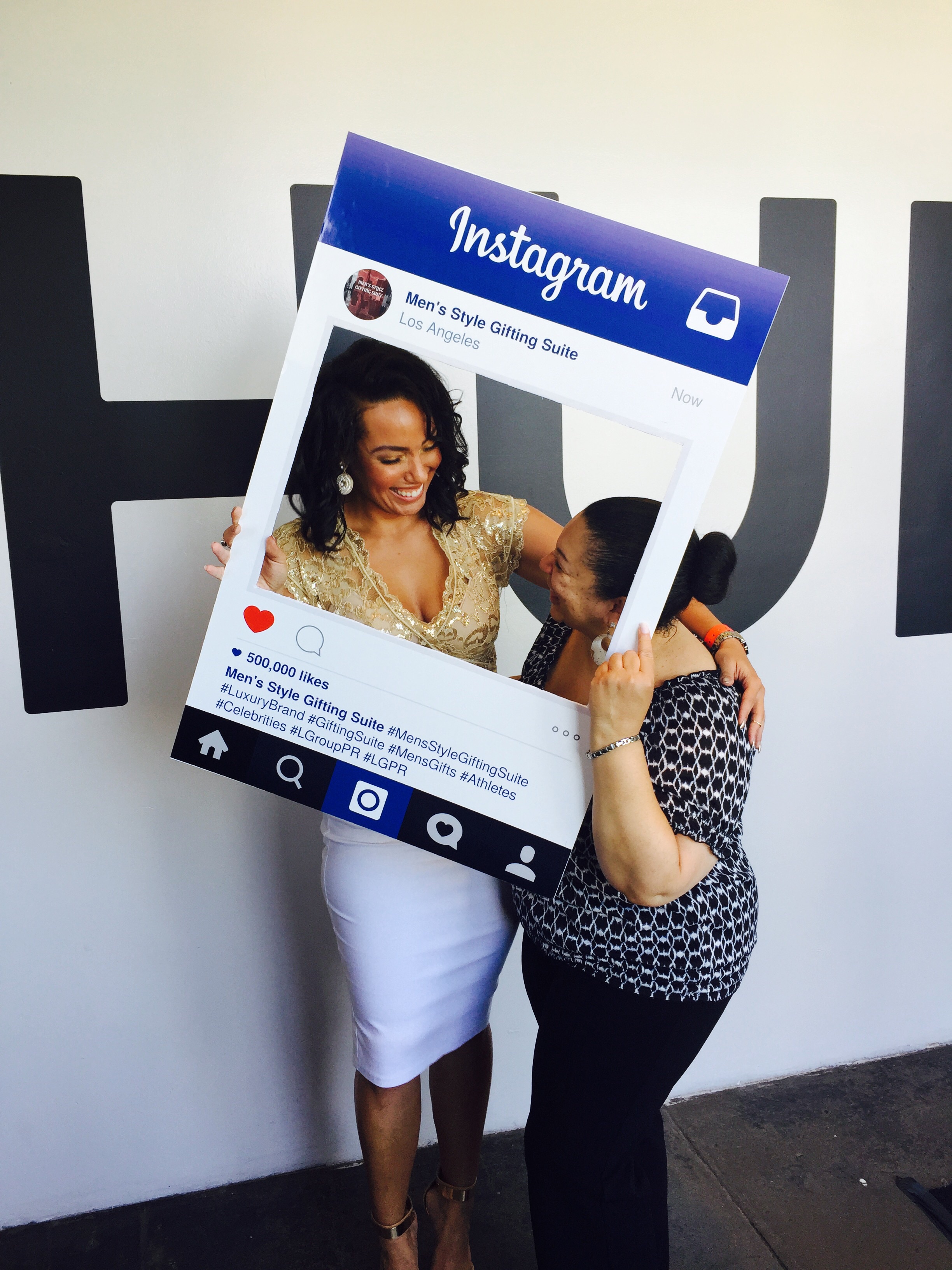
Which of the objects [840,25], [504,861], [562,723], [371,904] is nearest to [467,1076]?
[371,904]

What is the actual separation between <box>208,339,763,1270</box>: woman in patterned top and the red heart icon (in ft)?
0.20

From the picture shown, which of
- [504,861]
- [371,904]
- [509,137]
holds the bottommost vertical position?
[371,904]

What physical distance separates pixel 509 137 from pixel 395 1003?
1518 millimetres

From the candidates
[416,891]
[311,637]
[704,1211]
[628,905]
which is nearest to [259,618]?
[311,637]

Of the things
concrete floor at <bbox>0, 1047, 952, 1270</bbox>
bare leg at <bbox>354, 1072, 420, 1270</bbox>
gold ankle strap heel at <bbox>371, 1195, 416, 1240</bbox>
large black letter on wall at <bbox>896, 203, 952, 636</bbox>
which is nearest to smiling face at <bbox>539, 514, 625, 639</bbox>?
bare leg at <bbox>354, 1072, 420, 1270</bbox>

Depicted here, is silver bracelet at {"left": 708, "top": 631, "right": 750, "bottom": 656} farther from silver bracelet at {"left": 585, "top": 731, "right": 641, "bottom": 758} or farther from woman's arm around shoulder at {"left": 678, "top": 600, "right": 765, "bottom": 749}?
silver bracelet at {"left": 585, "top": 731, "right": 641, "bottom": 758}

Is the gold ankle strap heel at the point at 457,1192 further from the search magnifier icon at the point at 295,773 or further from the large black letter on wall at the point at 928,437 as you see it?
the large black letter on wall at the point at 928,437

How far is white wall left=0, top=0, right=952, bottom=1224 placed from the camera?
1.46 metres

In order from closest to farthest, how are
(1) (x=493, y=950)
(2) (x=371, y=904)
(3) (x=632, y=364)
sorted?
(3) (x=632, y=364)
(2) (x=371, y=904)
(1) (x=493, y=950)

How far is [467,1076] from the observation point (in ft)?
4.89

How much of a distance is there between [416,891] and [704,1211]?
3.43 feet

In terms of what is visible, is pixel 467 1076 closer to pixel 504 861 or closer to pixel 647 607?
pixel 504 861

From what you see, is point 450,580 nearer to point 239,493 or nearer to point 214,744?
point 214,744

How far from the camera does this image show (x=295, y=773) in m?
1.10
